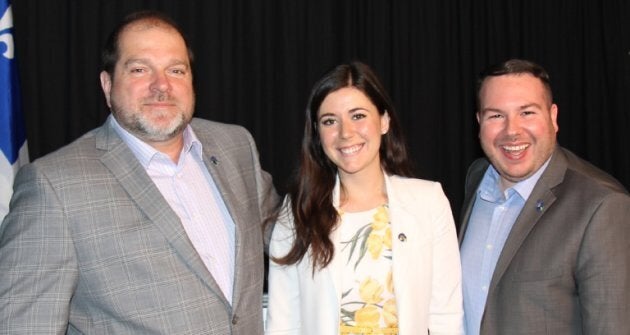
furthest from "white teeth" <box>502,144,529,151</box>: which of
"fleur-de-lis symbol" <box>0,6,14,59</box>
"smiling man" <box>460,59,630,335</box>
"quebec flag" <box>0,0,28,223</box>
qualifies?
"fleur-de-lis symbol" <box>0,6,14,59</box>

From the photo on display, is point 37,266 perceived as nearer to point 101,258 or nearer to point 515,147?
point 101,258

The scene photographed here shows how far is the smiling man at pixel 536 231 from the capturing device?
2.26m

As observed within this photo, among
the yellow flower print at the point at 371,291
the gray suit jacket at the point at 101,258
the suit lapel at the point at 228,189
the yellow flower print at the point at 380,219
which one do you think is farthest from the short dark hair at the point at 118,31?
the yellow flower print at the point at 371,291

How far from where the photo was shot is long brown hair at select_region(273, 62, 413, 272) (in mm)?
2580

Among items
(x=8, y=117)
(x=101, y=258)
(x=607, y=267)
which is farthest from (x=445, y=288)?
(x=8, y=117)

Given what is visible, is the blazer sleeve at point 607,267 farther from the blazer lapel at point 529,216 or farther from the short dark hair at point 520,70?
the short dark hair at point 520,70

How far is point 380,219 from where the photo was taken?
262 centimetres

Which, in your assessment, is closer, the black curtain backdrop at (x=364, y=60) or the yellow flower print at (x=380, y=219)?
the yellow flower print at (x=380, y=219)

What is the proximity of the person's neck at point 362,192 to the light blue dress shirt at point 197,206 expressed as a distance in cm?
48

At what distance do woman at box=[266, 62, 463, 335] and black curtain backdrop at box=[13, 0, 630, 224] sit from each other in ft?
7.35

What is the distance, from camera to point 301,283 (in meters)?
2.59

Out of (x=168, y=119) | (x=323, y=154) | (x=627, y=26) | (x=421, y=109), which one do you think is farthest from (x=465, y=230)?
(x=627, y=26)

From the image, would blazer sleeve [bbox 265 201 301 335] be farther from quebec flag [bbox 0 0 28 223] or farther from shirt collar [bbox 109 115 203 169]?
quebec flag [bbox 0 0 28 223]

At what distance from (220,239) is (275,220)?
12.4 inches
